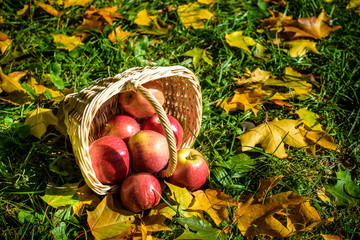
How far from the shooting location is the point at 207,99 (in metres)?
1.98

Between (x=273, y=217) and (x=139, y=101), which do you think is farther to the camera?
(x=139, y=101)

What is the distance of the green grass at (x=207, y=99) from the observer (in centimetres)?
149

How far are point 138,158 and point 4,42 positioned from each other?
1.30m

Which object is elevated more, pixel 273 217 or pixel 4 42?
pixel 4 42

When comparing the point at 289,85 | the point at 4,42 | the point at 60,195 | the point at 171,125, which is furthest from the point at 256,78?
the point at 4,42

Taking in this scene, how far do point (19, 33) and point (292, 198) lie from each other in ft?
6.63

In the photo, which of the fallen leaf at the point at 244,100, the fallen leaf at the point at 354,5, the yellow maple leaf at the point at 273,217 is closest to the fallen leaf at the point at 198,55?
the fallen leaf at the point at 244,100

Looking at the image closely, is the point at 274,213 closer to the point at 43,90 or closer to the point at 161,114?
the point at 161,114

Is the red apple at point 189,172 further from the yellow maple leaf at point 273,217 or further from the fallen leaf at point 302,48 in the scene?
the fallen leaf at point 302,48

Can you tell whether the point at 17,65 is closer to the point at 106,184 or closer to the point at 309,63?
the point at 106,184

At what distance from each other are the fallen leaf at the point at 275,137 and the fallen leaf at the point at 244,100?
17 cm

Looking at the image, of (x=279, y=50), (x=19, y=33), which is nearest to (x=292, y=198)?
(x=279, y=50)

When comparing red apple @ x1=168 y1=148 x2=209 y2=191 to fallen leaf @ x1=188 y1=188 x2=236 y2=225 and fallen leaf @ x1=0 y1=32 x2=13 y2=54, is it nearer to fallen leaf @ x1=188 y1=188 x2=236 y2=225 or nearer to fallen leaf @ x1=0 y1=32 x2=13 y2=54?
fallen leaf @ x1=188 y1=188 x2=236 y2=225

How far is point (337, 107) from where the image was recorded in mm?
1968
